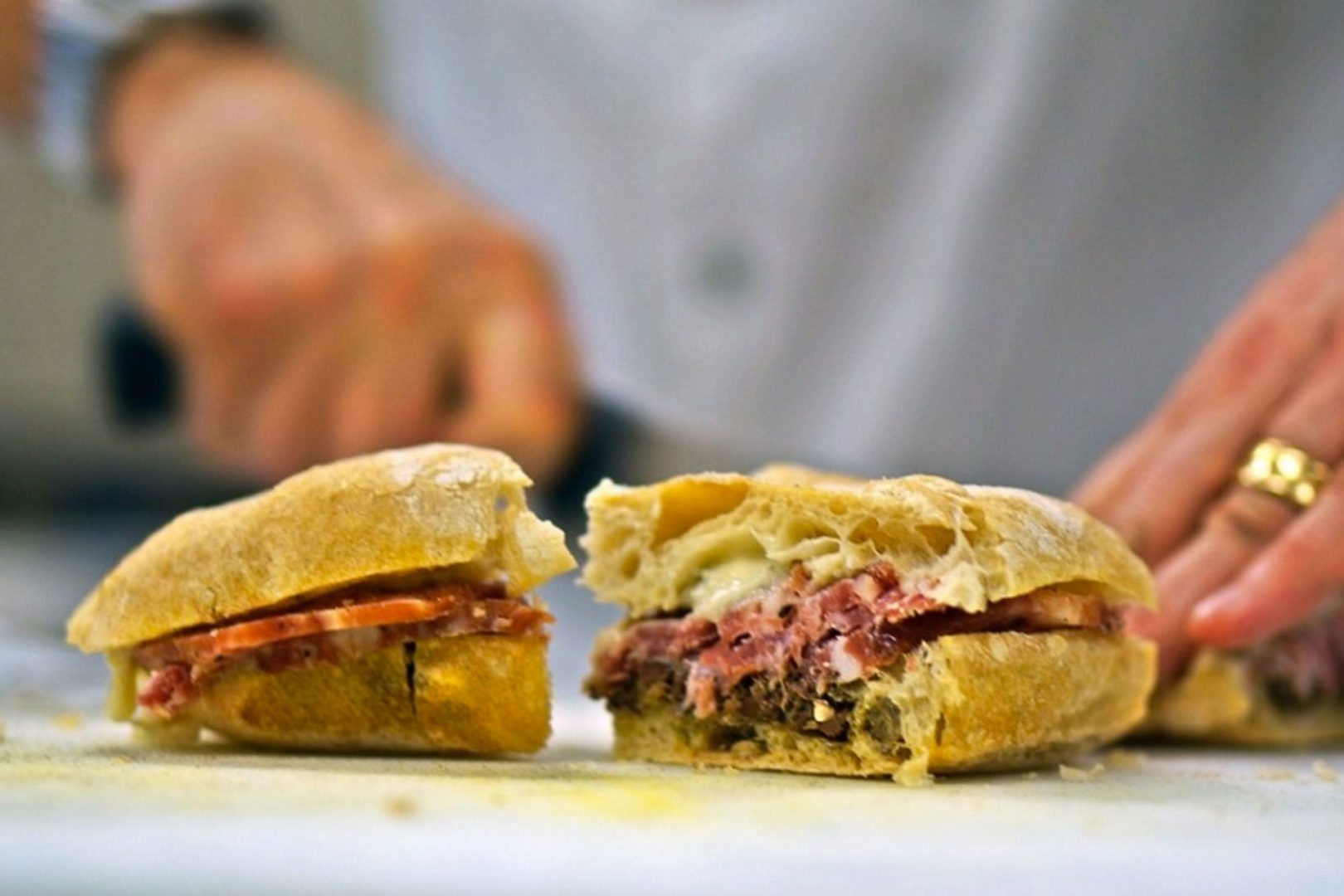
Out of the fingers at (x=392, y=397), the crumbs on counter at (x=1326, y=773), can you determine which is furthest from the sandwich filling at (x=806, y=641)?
the fingers at (x=392, y=397)

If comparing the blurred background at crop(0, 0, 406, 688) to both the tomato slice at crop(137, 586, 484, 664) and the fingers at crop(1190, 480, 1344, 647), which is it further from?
the fingers at crop(1190, 480, 1344, 647)

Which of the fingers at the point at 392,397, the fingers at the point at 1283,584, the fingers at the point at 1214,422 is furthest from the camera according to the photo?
the fingers at the point at 392,397

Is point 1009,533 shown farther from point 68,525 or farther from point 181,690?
point 68,525

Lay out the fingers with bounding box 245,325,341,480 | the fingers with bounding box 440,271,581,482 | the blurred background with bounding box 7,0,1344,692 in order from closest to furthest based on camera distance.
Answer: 1. the fingers with bounding box 440,271,581,482
2. the fingers with bounding box 245,325,341,480
3. the blurred background with bounding box 7,0,1344,692

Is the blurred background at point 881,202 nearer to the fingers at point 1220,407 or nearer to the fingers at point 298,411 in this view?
the fingers at point 298,411

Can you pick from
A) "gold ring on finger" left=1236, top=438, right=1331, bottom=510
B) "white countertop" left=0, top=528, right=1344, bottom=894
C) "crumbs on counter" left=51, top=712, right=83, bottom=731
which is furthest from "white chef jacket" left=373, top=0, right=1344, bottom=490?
"white countertop" left=0, top=528, right=1344, bottom=894

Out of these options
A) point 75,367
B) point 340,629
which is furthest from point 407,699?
point 75,367

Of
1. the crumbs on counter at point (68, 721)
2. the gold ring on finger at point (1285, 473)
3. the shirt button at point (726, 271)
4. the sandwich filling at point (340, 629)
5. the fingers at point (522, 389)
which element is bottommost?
the crumbs on counter at point (68, 721)
